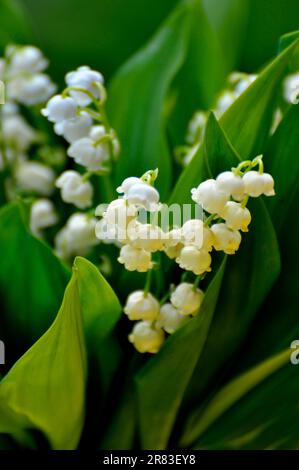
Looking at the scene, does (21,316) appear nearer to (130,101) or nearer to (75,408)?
(75,408)

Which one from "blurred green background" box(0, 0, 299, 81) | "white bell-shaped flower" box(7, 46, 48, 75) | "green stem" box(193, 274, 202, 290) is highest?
"blurred green background" box(0, 0, 299, 81)

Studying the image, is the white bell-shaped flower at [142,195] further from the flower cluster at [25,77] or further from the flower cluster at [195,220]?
the flower cluster at [25,77]

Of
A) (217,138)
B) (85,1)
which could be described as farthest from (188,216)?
(85,1)

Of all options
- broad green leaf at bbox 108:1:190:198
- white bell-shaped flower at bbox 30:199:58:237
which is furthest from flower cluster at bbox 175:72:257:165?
white bell-shaped flower at bbox 30:199:58:237

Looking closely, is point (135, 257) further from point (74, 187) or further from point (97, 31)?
point (97, 31)

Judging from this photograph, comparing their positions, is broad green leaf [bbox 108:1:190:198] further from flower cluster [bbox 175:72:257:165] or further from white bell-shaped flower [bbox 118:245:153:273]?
white bell-shaped flower [bbox 118:245:153:273]

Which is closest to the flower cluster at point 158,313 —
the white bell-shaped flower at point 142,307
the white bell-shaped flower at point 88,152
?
the white bell-shaped flower at point 142,307
